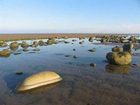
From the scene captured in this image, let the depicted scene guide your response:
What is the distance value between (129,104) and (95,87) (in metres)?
4.07

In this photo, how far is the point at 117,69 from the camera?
25672 millimetres

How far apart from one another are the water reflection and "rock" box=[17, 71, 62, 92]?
6.88 m

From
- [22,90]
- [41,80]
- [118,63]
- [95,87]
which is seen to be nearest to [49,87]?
[41,80]

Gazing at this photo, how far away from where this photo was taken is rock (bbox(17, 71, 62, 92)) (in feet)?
58.5

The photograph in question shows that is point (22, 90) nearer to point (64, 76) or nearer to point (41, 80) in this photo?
point (41, 80)

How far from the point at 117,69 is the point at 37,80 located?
33.7 ft

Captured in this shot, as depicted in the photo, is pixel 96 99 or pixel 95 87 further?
pixel 95 87

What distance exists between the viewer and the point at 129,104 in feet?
48.7

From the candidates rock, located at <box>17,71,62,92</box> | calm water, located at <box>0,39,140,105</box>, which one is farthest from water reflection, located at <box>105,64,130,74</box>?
rock, located at <box>17,71,62,92</box>

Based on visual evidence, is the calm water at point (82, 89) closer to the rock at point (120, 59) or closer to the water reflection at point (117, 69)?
the water reflection at point (117, 69)

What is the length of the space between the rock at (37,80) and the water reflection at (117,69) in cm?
688

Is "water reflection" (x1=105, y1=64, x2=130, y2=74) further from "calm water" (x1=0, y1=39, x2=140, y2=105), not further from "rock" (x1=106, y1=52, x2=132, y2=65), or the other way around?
"rock" (x1=106, y1=52, x2=132, y2=65)

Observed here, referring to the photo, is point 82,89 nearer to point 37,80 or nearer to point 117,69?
point 37,80

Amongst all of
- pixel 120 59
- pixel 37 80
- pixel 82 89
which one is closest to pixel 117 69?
pixel 120 59
